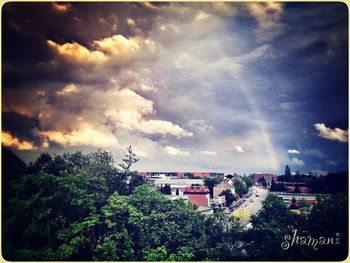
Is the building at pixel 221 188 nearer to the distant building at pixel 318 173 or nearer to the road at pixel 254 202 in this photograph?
the road at pixel 254 202

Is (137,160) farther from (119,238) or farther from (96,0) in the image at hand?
(96,0)

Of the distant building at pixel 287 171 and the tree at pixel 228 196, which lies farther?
the tree at pixel 228 196

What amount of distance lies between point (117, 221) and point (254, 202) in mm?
3337

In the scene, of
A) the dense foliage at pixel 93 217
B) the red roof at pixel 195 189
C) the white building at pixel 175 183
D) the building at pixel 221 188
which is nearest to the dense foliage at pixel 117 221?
the dense foliage at pixel 93 217

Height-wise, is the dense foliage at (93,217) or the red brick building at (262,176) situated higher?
the red brick building at (262,176)

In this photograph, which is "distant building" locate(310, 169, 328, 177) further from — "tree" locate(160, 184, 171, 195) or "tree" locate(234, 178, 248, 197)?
"tree" locate(160, 184, 171, 195)

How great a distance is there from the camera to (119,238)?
6.39 metres

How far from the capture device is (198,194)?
276 inches

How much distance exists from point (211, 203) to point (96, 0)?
17.8ft

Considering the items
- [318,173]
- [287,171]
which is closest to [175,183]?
[287,171]

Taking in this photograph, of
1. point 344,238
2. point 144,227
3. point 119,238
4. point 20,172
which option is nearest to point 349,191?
point 344,238

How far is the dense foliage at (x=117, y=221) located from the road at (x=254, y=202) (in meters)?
0.14

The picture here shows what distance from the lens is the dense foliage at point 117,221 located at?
575 centimetres

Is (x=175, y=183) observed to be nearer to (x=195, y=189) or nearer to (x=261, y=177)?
(x=195, y=189)
